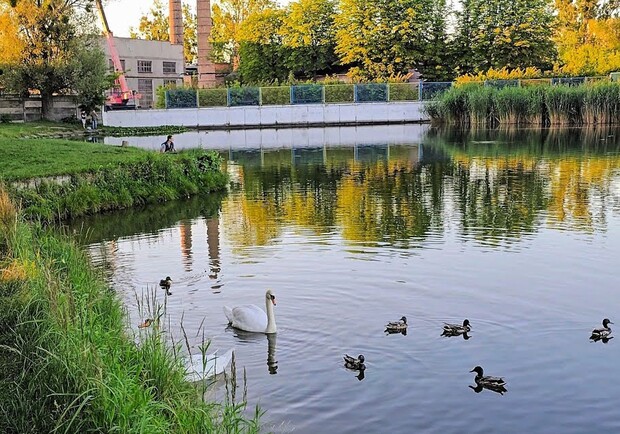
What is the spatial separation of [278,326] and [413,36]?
Answer: 58.7m

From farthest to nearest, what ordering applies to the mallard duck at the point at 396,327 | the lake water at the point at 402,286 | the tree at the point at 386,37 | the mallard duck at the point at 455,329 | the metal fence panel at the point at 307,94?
the tree at the point at 386,37
the metal fence panel at the point at 307,94
the mallard duck at the point at 396,327
the mallard duck at the point at 455,329
the lake water at the point at 402,286

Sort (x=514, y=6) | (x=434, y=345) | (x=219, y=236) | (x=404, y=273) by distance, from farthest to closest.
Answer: (x=514, y=6), (x=219, y=236), (x=404, y=273), (x=434, y=345)

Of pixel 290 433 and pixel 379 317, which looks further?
pixel 379 317

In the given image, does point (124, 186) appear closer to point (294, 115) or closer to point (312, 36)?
point (294, 115)

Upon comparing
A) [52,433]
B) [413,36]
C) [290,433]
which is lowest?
[290,433]

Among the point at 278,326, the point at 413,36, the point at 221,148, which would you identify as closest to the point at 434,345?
the point at 278,326

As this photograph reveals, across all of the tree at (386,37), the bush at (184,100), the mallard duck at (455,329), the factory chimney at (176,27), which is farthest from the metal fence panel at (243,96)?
the mallard duck at (455,329)

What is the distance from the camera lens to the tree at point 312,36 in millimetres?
69812

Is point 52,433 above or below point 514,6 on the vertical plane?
below

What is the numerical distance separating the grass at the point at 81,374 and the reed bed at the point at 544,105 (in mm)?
39071

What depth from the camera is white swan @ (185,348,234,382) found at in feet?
24.5

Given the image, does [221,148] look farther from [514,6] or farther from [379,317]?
[514,6]

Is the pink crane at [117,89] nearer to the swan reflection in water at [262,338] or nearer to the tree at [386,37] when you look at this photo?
the tree at [386,37]

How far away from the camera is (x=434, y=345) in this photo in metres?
9.12
